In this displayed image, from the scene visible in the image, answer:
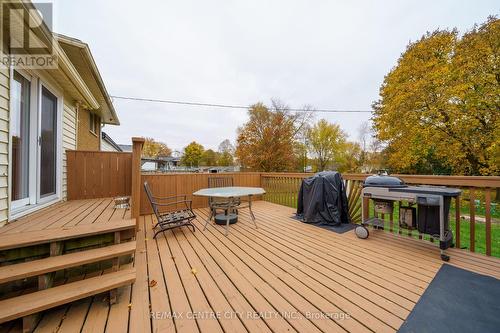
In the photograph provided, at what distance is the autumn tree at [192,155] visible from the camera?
115ft

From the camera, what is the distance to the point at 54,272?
5.38ft

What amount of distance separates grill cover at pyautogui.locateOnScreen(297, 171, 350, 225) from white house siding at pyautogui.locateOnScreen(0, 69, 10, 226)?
13.9 feet

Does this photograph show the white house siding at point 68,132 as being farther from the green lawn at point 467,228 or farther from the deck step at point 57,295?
the green lawn at point 467,228

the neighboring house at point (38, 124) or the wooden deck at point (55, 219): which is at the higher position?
the neighboring house at point (38, 124)

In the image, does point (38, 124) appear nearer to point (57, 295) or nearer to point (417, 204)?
point (57, 295)

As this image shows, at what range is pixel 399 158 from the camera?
10.1 metres

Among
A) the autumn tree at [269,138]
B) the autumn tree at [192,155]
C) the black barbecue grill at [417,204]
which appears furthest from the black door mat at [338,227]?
the autumn tree at [192,155]

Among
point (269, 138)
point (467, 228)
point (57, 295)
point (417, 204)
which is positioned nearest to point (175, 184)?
point (57, 295)

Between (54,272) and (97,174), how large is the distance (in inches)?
120

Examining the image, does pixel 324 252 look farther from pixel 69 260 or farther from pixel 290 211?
pixel 69 260

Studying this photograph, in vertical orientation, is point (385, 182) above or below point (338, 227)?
above

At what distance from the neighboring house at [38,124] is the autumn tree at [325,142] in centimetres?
2079

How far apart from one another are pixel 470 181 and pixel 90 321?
4.12 meters

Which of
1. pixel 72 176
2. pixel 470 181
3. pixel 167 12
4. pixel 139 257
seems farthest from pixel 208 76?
pixel 470 181
